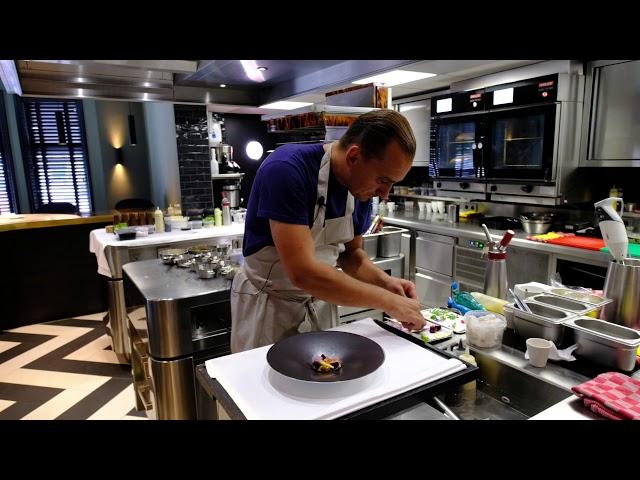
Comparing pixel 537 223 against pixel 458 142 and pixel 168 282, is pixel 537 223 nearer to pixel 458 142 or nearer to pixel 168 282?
pixel 458 142

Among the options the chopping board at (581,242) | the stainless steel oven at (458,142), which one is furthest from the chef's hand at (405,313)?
the stainless steel oven at (458,142)

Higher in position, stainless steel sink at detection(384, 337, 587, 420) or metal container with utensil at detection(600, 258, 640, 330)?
metal container with utensil at detection(600, 258, 640, 330)

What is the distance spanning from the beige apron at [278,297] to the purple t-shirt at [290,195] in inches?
1.9

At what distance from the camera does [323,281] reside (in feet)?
4.49

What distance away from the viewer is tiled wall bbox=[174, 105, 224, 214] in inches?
195

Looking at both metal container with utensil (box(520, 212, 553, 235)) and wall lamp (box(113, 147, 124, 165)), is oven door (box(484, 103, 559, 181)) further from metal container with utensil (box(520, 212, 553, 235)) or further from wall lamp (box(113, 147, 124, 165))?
wall lamp (box(113, 147, 124, 165))

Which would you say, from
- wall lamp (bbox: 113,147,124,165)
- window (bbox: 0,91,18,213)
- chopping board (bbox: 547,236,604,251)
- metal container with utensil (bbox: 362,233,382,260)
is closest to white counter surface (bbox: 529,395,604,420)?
metal container with utensil (bbox: 362,233,382,260)

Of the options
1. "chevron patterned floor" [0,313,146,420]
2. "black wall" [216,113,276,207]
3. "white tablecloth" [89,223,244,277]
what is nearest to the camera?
"chevron patterned floor" [0,313,146,420]

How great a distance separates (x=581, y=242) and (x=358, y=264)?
2.35m

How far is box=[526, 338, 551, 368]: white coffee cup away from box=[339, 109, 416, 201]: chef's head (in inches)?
26.0

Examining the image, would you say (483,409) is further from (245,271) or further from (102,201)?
(102,201)

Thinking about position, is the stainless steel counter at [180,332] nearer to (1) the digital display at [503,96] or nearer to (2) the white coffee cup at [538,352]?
(2) the white coffee cup at [538,352]

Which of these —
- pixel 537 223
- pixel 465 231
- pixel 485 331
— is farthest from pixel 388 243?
pixel 485 331

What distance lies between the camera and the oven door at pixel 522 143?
352 centimetres
